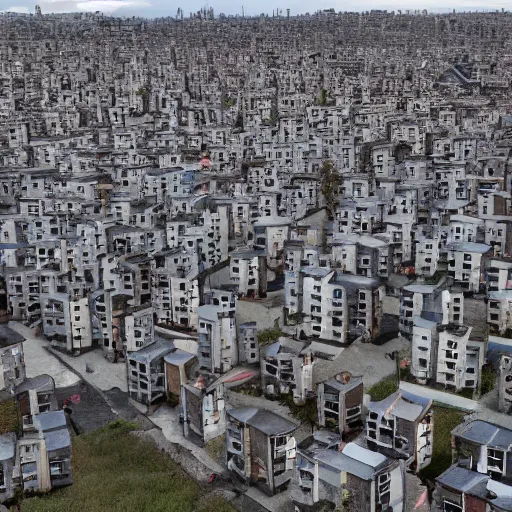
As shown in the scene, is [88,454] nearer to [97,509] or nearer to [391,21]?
[97,509]

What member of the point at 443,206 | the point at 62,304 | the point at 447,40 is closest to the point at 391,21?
the point at 447,40

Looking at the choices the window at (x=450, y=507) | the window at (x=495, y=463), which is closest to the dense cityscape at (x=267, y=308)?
the window at (x=495, y=463)

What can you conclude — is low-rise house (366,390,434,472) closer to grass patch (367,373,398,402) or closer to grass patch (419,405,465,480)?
grass patch (419,405,465,480)

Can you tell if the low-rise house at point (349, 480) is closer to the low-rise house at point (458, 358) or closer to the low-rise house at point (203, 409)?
the low-rise house at point (203, 409)

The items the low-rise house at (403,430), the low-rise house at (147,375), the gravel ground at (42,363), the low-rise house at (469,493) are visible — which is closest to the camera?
the low-rise house at (469,493)

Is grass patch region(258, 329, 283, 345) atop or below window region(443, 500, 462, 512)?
below

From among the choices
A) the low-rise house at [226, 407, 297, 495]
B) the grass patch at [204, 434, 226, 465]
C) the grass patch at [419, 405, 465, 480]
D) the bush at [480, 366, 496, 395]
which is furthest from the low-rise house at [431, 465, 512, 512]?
the bush at [480, 366, 496, 395]
